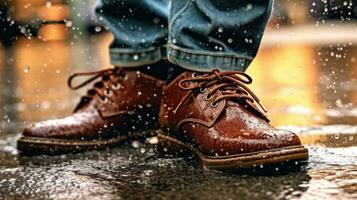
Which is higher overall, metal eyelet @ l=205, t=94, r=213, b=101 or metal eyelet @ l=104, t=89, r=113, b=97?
metal eyelet @ l=104, t=89, r=113, b=97

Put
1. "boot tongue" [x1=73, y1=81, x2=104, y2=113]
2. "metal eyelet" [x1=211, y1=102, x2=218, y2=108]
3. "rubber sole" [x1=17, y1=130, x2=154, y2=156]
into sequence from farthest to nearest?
"boot tongue" [x1=73, y1=81, x2=104, y2=113] < "rubber sole" [x1=17, y1=130, x2=154, y2=156] < "metal eyelet" [x1=211, y1=102, x2=218, y2=108]

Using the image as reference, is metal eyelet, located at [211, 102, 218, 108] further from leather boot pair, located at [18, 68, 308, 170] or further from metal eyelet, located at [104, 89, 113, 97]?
metal eyelet, located at [104, 89, 113, 97]

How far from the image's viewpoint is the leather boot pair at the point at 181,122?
1401mm

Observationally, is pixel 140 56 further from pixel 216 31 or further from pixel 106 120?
pixel 216 31

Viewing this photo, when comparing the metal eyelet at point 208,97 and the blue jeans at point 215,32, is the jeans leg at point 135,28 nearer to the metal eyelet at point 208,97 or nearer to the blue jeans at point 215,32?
the blue jeans at point 215,32

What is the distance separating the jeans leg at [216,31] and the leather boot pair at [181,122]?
0.14 ft

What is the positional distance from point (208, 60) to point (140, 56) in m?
0.34

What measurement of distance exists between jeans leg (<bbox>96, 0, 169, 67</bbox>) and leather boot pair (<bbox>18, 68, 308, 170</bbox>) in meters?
0.05

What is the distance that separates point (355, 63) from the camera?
4.96 m

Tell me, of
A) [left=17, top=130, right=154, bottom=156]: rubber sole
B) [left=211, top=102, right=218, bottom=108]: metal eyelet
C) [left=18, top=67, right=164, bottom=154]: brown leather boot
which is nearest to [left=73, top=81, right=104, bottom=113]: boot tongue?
[left=18, top=67, right=164, bottom=154]: brown leather boot

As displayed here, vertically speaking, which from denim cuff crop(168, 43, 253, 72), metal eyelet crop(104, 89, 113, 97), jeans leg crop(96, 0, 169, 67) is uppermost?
jeans leg crop(96, 0, 169, 67)

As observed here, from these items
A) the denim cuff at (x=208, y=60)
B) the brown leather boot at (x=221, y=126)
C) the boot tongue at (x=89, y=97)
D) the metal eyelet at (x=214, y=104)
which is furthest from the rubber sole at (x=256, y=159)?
the boot tongue at (x=89, y=97)

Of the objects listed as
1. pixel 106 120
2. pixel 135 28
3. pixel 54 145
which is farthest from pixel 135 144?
pixel 135 28

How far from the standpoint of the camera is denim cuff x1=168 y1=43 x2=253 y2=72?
155cm
